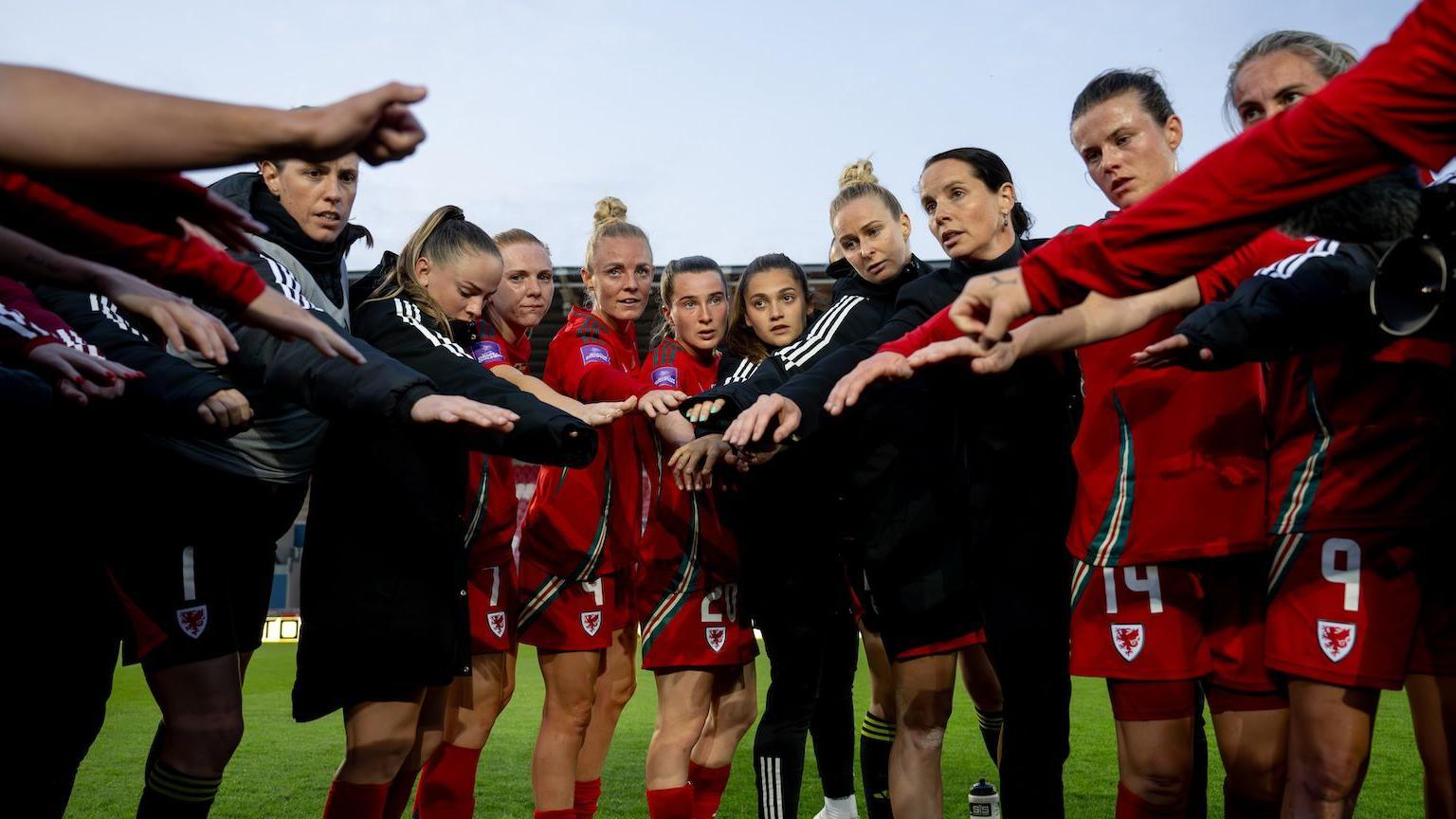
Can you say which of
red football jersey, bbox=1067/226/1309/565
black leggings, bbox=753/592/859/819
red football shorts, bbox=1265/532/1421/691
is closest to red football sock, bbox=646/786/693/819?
black leggings, bbox=753/592/859/819

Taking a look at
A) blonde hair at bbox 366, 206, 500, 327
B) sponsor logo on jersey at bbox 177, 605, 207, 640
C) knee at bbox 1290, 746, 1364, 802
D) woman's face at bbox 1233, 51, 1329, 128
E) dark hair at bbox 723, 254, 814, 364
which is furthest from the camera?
dark hair at bbox 723, 254, 814, 364

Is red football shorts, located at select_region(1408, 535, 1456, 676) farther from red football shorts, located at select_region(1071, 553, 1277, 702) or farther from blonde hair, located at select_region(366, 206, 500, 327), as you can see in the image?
blonde hair, located at select_region(366, 206, 500, 327)

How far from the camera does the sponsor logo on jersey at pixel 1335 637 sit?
2586mm

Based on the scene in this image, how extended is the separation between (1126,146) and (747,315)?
1.96 m

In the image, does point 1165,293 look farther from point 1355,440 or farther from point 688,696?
point 688,696

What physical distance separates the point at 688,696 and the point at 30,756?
7.75ft

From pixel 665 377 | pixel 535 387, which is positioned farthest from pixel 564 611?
pixel 665 377

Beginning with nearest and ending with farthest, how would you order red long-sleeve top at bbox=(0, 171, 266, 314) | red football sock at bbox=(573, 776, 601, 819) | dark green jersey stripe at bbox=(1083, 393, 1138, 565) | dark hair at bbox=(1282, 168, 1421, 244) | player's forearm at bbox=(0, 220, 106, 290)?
red long-sleeve top at bbox=(0, 171, 266, 314), player's forearm at bbox=(0, 220, 106, 290), dark hair at bbox=(1282, 168, 1421, 244), dark green jersey stripe at bbox=(1083, 393, 1138, 565), red football sock at bbox=(573, 776, 601, 819)

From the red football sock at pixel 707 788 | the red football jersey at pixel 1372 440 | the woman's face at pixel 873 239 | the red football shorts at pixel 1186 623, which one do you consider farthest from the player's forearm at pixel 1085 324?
the red football sock at pixel 707 788

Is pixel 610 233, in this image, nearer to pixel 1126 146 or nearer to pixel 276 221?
pixel 276 221

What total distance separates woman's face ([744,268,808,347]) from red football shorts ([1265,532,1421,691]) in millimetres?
2449

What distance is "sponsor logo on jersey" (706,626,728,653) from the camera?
4.45 metres

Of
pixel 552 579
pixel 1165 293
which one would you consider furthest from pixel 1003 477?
pixel 552 579

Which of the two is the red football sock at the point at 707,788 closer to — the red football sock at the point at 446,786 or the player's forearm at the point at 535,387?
the red football sock at the point at 446,786
